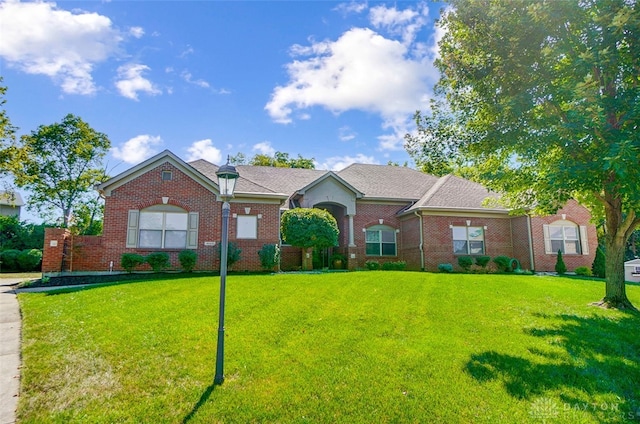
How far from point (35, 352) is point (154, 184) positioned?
1137 cm

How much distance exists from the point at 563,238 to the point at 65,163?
1371 inches

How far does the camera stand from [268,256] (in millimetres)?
17016

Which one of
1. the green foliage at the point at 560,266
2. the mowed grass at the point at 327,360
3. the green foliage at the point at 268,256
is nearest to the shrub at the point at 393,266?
the green foliage at the point at 268,256

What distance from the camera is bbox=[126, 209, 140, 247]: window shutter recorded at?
53.2 ft

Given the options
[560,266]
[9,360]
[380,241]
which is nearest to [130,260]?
[9,360]

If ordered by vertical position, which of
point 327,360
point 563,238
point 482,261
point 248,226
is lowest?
point 327,360

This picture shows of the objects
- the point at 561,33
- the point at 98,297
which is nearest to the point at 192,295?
the point at 98,297

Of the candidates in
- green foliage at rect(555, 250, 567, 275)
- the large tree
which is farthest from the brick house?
the large tree

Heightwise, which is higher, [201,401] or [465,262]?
[465,262]

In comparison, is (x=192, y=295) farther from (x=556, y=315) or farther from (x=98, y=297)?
(x=556, y=315)

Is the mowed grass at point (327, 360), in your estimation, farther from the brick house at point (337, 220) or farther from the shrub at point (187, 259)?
the brick house at point (337, 220)

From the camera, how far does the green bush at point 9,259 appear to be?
79.6ft

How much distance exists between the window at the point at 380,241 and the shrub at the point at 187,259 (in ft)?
31.6

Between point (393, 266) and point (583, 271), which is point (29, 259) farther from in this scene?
point (583, 271)
